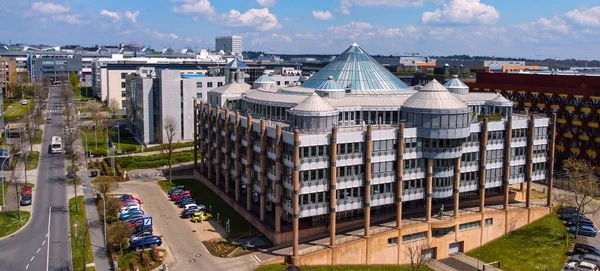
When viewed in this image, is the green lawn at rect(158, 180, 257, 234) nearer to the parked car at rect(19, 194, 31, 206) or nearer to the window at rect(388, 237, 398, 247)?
the window at rect(388, 237, 398, 247)

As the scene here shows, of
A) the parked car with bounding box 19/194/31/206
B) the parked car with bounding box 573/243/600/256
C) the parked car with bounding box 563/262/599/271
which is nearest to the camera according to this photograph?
the parked car with bounding box 563/262/599/271

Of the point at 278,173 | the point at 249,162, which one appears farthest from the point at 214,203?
the point at 278,173

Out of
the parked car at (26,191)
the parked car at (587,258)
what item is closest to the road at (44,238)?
the parked car at (26,191)

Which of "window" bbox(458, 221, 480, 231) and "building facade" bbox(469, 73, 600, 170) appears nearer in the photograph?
"window" bbox(458, 221, 480, 231)

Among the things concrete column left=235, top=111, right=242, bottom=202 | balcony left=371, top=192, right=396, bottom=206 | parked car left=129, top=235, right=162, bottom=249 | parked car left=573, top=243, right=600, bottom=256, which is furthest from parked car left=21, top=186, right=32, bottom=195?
parked car left=573, top=243, right=600, bottom=256

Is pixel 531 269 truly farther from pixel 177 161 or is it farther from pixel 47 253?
pixel 177 161

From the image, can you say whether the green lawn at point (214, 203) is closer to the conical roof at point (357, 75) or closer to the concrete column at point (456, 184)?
the conical roof at point (357, 75)
